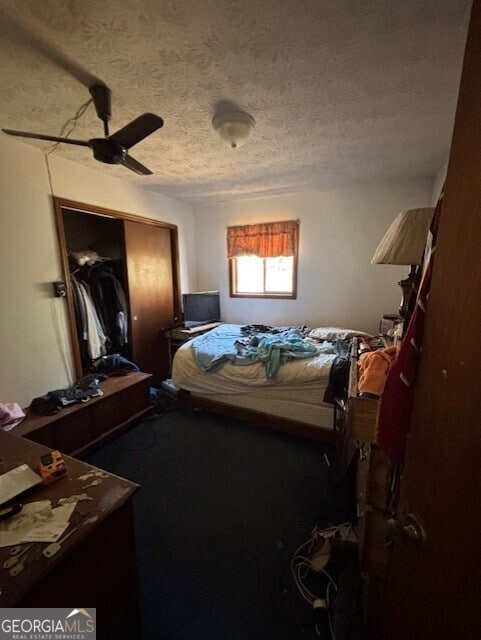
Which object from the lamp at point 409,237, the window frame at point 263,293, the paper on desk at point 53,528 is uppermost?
the lamp at point 409,237

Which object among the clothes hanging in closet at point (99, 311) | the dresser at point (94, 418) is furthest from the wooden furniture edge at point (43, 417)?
the clothes hanging in closet at point (99, 311)

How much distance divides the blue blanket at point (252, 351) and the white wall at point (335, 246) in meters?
0.95

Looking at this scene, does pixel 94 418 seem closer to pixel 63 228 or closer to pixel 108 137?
pixel 63 228

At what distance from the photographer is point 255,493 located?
178 centimetres

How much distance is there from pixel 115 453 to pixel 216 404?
994 millimetres

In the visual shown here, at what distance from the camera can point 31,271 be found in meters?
2.16

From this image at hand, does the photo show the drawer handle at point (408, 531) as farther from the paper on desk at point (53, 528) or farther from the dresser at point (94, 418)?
the dresser at point (94, 418)

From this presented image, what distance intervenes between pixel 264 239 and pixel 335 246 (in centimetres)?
97

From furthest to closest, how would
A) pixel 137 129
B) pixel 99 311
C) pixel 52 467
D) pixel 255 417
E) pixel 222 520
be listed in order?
pixel 99 311 < pixel 255 417 < pixel 222 520 < pixel 137 129 < pixel 52 467

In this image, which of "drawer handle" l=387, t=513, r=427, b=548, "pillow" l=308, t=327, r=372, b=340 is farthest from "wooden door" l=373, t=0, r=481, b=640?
"pillow" l=308, t=327, r=372, b=340

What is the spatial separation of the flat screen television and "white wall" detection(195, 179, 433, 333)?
47 cm

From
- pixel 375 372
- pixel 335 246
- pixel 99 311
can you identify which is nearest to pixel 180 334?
pixel 99 311

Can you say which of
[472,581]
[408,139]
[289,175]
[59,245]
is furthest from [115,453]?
[408,139]

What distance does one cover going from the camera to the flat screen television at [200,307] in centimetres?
377
